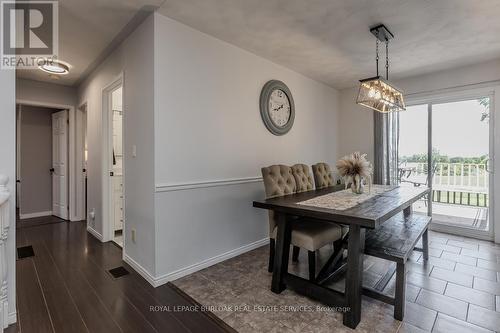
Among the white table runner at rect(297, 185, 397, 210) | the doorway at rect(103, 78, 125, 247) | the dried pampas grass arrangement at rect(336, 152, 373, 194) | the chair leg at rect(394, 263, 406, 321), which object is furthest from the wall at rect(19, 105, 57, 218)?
the chair leg at rect(394, 263, 406, 321)

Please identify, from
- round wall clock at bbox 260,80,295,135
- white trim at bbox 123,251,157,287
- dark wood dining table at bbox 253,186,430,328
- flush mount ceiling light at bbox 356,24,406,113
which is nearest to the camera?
dark wood dining table at bbox 253,186,430,328

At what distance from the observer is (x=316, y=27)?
2494 millimetres

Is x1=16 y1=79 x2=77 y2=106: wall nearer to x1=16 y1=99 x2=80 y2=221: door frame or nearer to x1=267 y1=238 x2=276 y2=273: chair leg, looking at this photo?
x1=16 y1=99 x2=80 y2=221: door frame

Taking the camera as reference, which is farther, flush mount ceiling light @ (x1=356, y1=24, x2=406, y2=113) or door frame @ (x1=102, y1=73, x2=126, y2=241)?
door frame @ (x1=102, y1=73, x2=126, y2=241)

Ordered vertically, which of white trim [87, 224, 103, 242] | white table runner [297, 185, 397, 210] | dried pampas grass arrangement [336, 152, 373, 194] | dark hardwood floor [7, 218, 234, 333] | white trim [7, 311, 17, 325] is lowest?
dark hardwood floor [7, 218, 234, 333]

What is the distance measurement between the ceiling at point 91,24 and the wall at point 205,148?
0.27 m

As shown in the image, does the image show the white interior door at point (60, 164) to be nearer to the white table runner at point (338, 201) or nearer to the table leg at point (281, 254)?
the table leg at point (281, 254)

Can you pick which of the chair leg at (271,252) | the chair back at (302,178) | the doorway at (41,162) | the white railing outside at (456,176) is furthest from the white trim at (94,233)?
the white railing outside at (456,176)

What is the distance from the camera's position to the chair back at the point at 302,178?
2877mm

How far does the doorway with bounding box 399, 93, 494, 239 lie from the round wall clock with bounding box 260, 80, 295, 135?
2.07 meters

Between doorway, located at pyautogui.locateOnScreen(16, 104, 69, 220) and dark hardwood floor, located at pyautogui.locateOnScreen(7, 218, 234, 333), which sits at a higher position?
doorway, located at pyautogui.locateOnScreen(16, 104, 69, 220)

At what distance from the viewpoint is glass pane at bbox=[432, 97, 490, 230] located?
362 centimetres

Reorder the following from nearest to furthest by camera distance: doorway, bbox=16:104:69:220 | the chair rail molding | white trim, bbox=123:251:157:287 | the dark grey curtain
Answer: the chair rail molding → white trim, bbox=123:251:157:287 → the dark grey curtain → doorway, bbox=16:104:69:220

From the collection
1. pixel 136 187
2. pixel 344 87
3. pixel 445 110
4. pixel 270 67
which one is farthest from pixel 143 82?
pixel 445 110
